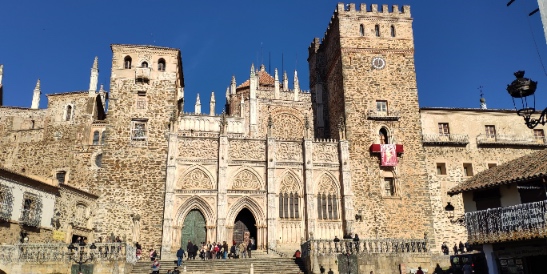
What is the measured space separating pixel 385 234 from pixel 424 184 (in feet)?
16.4

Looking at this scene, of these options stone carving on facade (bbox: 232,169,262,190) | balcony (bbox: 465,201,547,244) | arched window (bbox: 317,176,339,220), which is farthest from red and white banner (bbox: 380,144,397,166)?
balcony (bbox: 465,201,547,244)

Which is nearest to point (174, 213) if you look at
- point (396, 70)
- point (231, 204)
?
point (231, 204)

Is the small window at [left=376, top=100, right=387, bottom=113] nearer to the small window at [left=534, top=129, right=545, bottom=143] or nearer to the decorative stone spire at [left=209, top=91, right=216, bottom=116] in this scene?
the small window at [left=534, top=129, right=545, bottom=143]

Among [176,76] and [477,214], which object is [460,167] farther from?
[176,76]

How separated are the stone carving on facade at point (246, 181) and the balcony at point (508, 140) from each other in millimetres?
18372

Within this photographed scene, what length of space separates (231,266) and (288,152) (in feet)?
37.8

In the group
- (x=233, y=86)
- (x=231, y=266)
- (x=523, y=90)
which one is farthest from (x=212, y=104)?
(x=523, y=90)

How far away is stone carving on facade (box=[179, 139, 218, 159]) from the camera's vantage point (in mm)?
32906

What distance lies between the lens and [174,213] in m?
31.4

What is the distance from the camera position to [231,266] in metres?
25.4

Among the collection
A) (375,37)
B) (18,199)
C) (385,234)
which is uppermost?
(375,37)

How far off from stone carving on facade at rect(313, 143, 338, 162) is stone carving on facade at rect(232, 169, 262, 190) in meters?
4.83

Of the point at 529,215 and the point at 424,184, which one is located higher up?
the point at 424,184

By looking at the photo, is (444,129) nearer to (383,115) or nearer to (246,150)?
(383,115)
